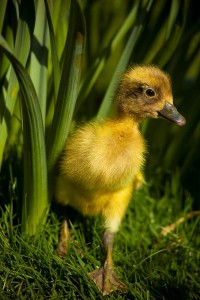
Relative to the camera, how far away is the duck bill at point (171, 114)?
5.83 feet

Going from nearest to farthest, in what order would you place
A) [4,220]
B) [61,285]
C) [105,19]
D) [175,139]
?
[61,285]
[4,220]
[175,139]
[105,19]

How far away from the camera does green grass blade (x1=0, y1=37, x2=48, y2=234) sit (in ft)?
5.17

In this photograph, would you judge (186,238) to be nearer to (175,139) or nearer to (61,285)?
(175,139)

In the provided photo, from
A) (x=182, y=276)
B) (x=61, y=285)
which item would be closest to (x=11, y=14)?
(x=61, y=285)

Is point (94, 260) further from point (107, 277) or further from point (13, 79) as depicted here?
point (13, 79)

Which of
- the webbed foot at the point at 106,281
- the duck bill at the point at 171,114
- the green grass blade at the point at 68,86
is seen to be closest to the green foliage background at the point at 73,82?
the green grass blade at the point at 68,86

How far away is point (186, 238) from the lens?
2.23m

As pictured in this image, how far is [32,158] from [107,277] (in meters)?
0.49

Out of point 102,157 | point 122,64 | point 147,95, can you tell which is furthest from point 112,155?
point 122,64

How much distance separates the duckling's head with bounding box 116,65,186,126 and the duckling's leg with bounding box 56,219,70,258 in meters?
0.50

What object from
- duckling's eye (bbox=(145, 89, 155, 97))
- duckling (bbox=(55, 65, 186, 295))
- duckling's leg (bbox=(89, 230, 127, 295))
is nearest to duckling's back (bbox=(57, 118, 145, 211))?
duckling (bbox=(55, 65, 186, 295))

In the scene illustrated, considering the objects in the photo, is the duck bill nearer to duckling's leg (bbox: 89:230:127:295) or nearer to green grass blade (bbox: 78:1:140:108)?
green grass blade (bbox: 78:1:140:108)

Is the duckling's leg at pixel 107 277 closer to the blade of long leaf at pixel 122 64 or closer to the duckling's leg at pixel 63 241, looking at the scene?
the duckling's leg at pixel 63 241

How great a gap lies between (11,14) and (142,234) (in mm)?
1072
